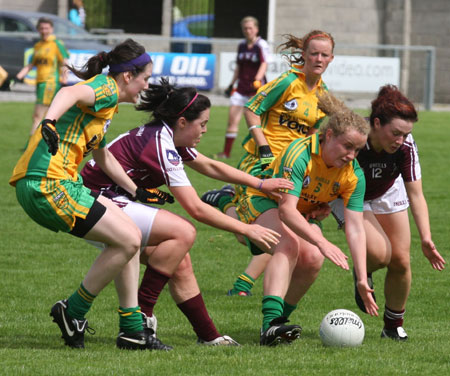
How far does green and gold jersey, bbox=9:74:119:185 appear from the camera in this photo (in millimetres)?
5223

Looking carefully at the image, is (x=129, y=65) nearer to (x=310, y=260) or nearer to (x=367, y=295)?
(x=310, y=260)

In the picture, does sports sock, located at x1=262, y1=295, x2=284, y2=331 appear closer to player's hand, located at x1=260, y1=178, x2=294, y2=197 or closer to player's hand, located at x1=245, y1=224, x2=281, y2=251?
player's hand, located at x1=245, y1=224, x2=281, y2=251

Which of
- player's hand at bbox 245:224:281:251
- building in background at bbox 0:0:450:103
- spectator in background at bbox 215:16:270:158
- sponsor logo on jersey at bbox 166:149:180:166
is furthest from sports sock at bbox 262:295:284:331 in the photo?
building in background at bbox 0:0:450:103

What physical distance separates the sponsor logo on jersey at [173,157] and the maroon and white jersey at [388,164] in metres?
1.39

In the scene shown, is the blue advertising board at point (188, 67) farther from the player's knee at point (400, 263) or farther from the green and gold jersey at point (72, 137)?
the green and gold jersey at point (72, 137)

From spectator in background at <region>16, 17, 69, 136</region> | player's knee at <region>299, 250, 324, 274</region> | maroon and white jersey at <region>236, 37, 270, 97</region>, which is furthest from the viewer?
spectator in background at <region>16, 17, 69, 136</region>

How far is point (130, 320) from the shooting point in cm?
554

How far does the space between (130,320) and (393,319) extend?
6.26 ft

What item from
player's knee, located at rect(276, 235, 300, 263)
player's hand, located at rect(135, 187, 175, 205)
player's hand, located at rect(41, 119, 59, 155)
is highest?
player's hand, located at rect(41, 119, 59, 155)

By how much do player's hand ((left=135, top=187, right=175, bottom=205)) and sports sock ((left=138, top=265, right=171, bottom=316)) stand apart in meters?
0.43

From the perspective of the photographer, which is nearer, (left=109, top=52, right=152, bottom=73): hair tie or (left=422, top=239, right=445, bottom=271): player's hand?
(left=109, top=52, right=152, bottom=73): hair tie

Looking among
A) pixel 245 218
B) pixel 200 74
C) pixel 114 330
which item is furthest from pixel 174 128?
pixel 200 74

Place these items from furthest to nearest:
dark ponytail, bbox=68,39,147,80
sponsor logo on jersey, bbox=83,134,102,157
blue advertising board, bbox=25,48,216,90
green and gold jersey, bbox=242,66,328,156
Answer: blue advertising board, bbox=25,48,216,90
green and gold jersey, bbox=242,66,328,156
dark ponytail, bbox=68,39,147,80
sponsor logo on jersey, bbox=83,134,102,157

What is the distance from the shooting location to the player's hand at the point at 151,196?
5836 mm
